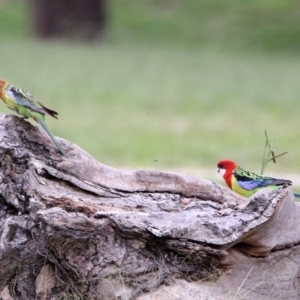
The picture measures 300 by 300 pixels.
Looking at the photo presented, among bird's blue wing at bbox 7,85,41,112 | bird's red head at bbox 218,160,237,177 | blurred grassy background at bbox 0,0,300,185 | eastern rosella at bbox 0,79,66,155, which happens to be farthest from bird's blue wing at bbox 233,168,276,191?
blurred grassy background at bbox 0,0,300,185

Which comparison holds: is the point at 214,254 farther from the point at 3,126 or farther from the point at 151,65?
the point at 151,65

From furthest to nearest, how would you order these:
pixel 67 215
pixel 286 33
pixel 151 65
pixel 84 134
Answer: pixel 286 33
pixel 151 65
pixel 84 134
pixel 67 215

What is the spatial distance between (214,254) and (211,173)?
6995 millimetres

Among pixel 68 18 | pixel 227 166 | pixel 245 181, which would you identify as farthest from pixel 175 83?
pixel 245 181

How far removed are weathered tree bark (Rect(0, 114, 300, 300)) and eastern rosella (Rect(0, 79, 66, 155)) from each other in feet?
0.73

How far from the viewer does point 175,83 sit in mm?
19906

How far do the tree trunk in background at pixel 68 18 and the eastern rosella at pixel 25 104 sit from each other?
21.6 metres

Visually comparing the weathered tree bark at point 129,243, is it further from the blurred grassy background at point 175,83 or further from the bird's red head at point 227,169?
the blurred grassy background at point 175,83

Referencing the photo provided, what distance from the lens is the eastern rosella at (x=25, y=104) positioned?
212 inches

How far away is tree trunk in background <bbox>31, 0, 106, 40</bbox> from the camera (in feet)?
87.7

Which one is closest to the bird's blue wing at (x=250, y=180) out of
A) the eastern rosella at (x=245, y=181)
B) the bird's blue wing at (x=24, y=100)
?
the eastern rosella at (x=245, y=181)

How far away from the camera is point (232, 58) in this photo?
24.6 meters

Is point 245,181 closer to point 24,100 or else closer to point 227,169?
point 227,169

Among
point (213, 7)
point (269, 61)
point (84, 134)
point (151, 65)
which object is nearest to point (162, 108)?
point (84, 134)
